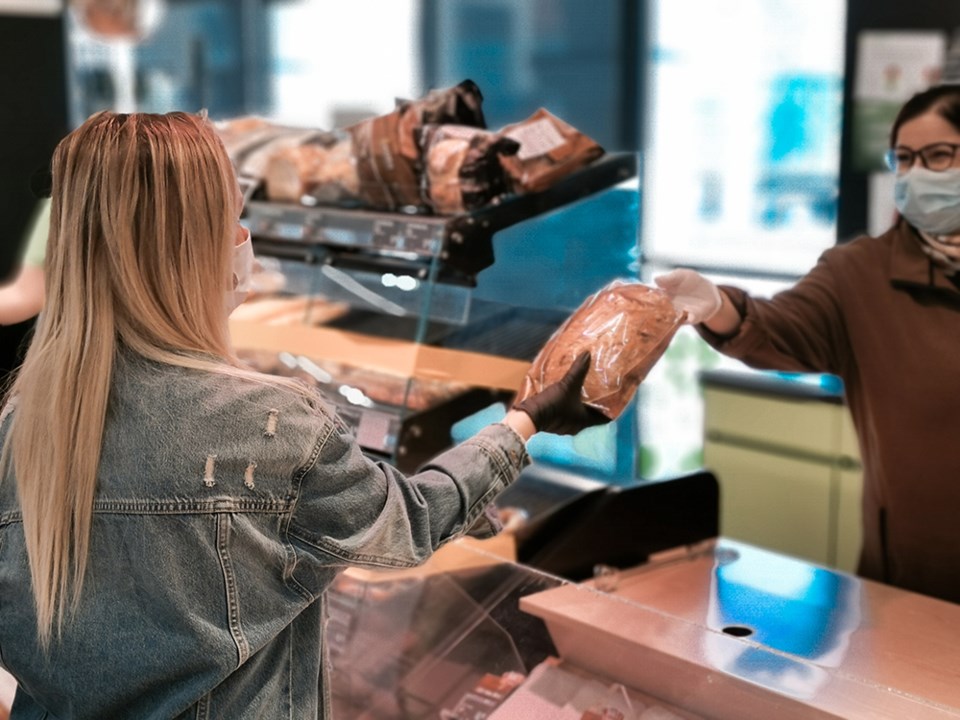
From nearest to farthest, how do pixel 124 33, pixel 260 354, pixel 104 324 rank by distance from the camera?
1. pixel 104 324
2. pixel 260 354
3. pixel 124 33

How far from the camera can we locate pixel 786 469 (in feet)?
12.0

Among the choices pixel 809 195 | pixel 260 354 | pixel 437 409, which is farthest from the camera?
pixel 809 195

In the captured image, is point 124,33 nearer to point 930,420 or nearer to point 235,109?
point 235,109

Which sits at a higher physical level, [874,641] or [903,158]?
[903,158]

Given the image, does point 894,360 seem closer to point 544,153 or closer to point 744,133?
point 544,153

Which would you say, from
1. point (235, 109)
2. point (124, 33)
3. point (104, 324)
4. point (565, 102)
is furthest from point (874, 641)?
point (235, 109)

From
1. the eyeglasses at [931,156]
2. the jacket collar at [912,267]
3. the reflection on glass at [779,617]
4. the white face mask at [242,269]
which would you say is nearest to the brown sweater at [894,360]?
the jacket collar at [912,267]

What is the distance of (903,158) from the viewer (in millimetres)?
1997

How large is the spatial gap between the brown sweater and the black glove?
0.58 meters

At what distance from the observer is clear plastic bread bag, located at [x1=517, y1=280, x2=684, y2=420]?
157 centimetres

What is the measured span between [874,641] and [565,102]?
→ 389 centimetres

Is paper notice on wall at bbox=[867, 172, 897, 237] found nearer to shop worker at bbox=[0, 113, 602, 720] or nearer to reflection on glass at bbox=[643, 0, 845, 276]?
reflection on glass at bbox=[643, 0, 845, 276]

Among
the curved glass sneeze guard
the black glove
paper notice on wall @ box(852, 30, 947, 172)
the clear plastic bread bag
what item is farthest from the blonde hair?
paper notice on wall @ box(852, 30, 947, 172)

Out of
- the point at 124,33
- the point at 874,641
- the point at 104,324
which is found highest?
the point at 124,33
